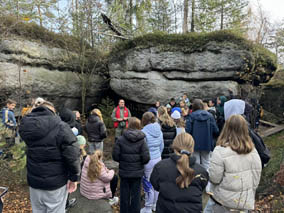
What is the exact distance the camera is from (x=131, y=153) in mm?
3502

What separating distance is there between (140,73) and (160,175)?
849 centimetres

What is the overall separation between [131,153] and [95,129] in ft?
8.42

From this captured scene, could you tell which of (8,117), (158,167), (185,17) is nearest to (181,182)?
(158,167)

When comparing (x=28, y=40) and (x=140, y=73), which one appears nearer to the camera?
(x=28, y=40)

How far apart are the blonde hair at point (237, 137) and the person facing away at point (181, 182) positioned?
0.52 meters

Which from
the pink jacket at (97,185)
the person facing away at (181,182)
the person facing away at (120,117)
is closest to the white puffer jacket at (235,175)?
the person facing away at (181,182)

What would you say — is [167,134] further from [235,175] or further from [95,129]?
[235,175]

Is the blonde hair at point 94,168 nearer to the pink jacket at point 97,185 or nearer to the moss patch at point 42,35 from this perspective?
the pink jacket at point 97,185

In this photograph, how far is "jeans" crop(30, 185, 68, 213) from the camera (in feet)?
9.04

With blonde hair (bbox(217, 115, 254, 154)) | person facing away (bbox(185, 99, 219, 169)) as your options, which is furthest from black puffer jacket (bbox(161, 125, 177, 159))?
blonde hair (bbox(217, 115, 254, 154))

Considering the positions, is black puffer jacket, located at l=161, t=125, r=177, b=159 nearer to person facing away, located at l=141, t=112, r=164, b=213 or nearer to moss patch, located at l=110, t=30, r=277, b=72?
person facing away, located at l=141, t=112, r=164, b=213

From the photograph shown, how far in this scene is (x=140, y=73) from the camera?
34.2 feet

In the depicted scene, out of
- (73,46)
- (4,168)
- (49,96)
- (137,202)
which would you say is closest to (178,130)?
(137,202)

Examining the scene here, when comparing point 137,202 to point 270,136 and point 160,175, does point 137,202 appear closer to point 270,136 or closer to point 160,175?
point 160,175
